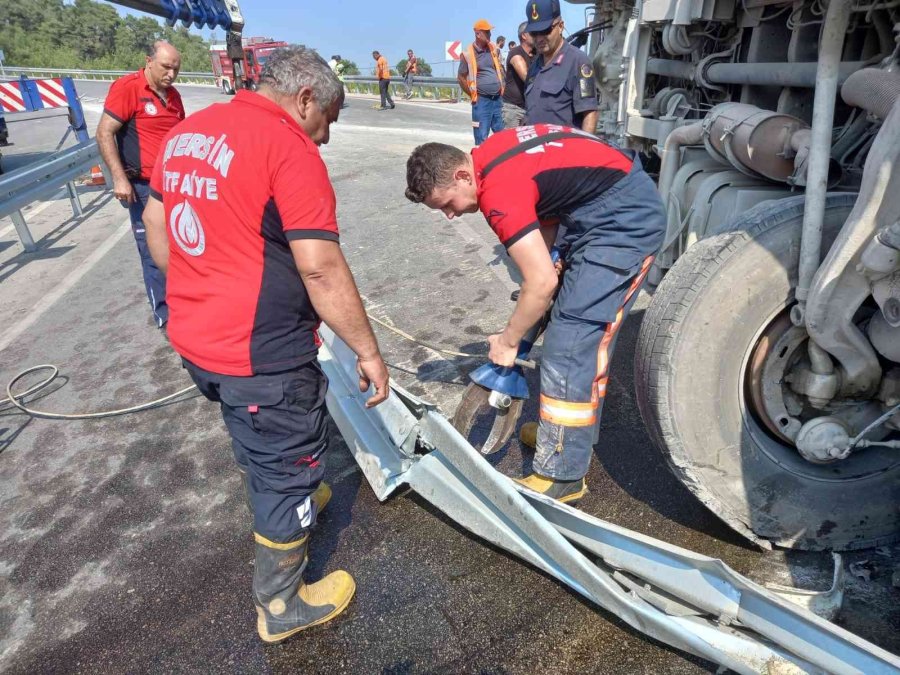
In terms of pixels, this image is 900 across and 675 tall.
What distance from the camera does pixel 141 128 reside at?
4512 mm

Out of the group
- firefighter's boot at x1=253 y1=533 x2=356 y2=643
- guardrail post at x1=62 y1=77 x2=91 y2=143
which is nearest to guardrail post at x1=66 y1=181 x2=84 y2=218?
guardrail post at x1=62 y1=77 x2=91 y2=143

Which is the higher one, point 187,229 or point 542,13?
point 542,13

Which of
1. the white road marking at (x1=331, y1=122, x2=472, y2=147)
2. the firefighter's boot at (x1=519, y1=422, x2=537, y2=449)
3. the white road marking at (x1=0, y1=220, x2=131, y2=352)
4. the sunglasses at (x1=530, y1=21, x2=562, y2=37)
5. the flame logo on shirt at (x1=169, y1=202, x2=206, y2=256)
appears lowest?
the white road marking at (x1=0, y1=220, x2=131, y2=352)

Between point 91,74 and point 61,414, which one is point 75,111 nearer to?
point 61,414

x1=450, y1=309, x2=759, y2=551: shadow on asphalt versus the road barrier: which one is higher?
the road barrier

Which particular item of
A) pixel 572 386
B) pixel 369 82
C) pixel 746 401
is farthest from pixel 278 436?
pixel 369 82

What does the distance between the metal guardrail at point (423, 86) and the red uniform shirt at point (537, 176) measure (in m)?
17.0

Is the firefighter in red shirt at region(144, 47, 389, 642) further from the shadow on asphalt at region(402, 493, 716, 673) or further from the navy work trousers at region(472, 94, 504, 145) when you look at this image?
the navy work trousers at region(472, 94, 504, 145)

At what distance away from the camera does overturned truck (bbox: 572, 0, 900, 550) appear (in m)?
1.86

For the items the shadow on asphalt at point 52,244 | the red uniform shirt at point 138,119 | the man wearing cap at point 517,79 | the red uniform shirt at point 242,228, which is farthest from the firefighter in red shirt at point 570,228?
the shadow on asphalt at point 52,244

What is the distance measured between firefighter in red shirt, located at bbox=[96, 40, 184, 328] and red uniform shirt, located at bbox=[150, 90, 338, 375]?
2.72 m

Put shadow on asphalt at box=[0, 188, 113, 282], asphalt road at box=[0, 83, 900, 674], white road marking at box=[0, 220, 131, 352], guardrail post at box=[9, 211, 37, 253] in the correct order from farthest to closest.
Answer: guardrail post at box=[9, 211, 37, 253] → shadow on asphalt at box=[0, 188, 113, 282] → white road marking at box=[0, 220, 131, 352] → asphalt road at box=[0, 83, 900, 674]

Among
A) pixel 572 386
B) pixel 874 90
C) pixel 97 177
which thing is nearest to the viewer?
pixel 874 90

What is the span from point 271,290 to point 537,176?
41.3 inches
